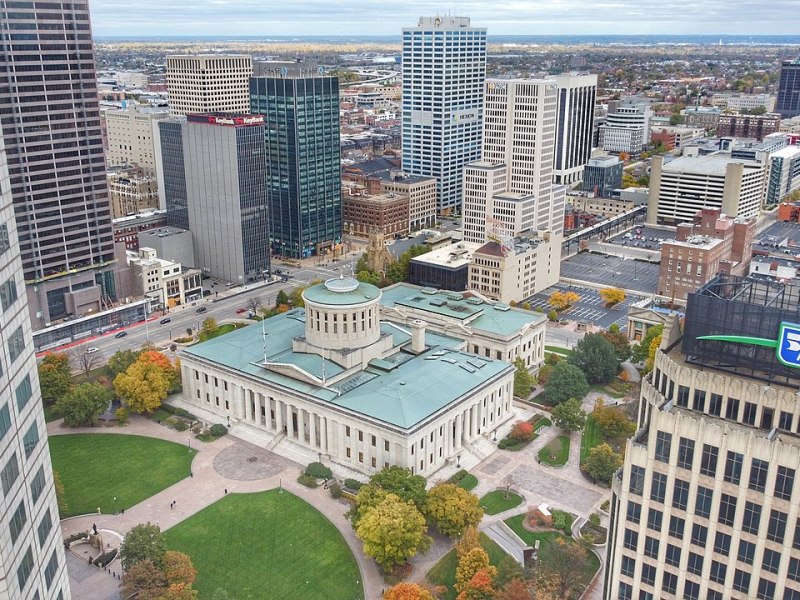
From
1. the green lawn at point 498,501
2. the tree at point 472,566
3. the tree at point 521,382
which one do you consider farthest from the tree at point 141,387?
the tree at point 472,566

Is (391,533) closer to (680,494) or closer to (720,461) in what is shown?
(680,494)

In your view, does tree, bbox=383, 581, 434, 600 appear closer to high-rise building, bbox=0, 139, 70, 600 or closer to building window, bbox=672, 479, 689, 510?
building window, bbox=672, 479, 689, 510

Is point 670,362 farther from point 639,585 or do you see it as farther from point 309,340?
point 309,340

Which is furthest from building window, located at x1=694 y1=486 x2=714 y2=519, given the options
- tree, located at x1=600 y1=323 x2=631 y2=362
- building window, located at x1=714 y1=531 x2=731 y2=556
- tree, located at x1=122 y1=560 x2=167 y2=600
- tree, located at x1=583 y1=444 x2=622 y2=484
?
tree, located at x1=600 y1=323 x2=631 y2=362

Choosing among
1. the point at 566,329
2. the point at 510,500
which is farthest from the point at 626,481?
the point at 566,329

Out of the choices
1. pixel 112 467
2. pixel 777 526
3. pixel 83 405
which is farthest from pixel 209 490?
pixel 777 526

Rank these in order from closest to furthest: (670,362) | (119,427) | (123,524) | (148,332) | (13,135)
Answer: (670,362), (123,524), (119,427), (13,135), (148,332)
